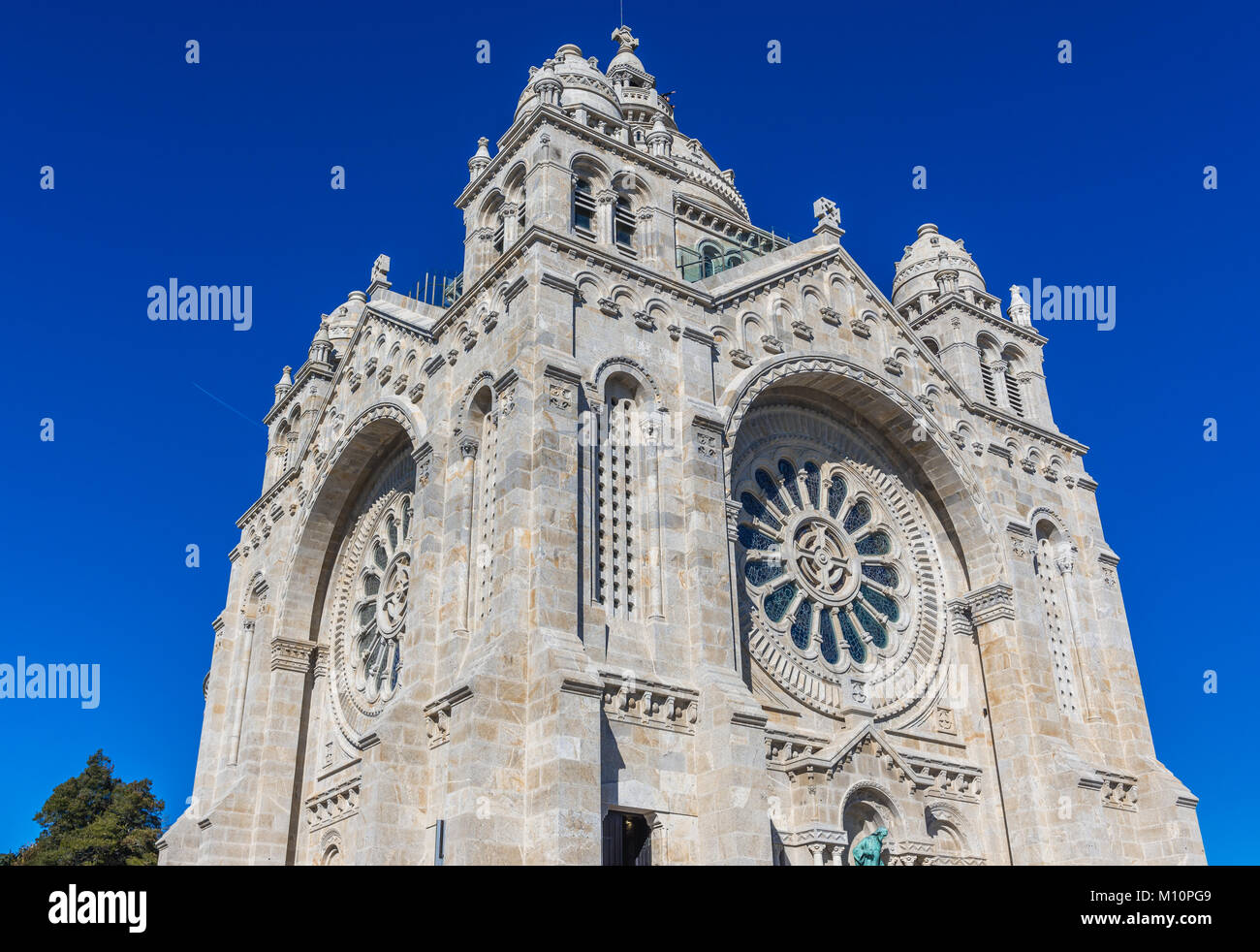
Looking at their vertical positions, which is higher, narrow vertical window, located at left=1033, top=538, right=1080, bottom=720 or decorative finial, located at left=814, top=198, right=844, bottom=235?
decorative finial, located at left=814, top=198, right=844, bottom=235

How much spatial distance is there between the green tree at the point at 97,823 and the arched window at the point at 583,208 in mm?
28528

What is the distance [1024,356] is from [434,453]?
18800 millimetres

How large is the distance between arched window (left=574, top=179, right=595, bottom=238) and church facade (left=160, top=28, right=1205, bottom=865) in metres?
0.10

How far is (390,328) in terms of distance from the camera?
96.5 ft

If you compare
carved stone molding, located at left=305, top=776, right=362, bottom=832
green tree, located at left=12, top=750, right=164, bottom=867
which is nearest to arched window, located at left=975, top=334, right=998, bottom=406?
carved stone molding, located at left=305, top=776, right=362, bottom=832

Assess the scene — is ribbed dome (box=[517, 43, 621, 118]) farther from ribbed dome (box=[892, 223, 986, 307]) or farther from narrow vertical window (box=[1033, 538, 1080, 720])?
narrow vertical window (box=[1033, 538, 1080, 720])

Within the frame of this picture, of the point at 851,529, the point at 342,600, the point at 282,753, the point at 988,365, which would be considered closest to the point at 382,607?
the point at 342,600

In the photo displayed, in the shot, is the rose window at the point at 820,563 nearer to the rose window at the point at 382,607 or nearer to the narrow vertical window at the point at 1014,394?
the narrow vertical window at the point at 1014,394

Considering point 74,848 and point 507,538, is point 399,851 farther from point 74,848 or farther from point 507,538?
point 74,848

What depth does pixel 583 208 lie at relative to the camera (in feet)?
82.6

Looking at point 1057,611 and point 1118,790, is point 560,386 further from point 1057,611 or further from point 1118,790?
point 1118,790

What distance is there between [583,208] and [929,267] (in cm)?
1327

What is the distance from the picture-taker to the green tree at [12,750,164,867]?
130 ft
